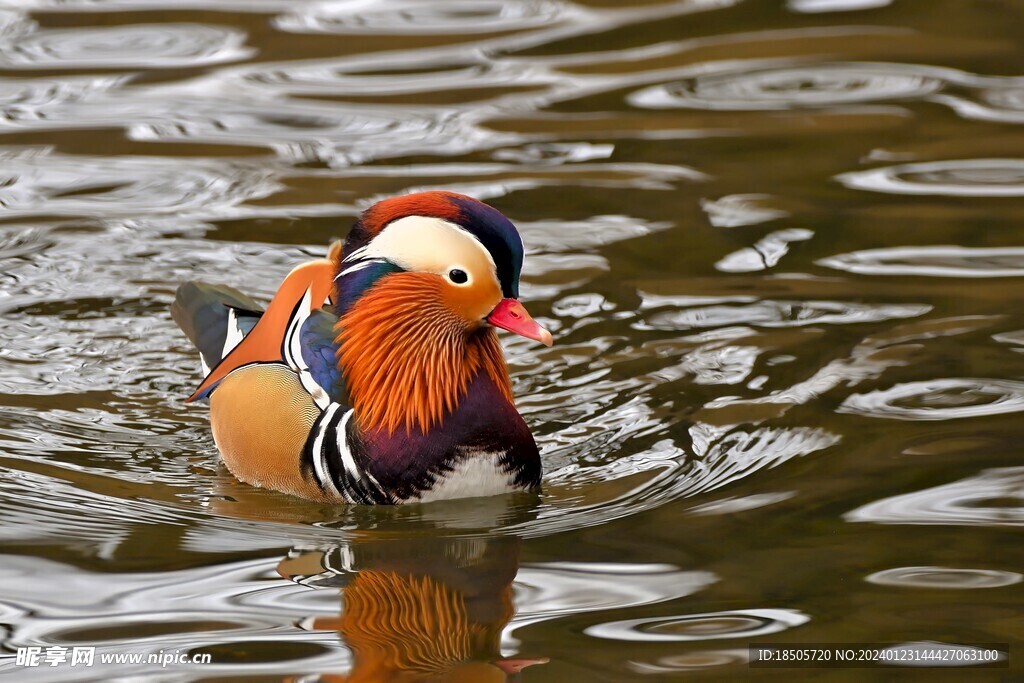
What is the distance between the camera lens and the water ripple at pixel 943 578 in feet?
16.0

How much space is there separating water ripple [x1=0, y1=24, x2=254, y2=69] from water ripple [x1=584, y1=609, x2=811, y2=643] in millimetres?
7383

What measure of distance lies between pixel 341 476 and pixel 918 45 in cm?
687

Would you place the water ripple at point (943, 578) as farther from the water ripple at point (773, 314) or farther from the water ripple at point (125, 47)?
the water ripple at point (125, 47)

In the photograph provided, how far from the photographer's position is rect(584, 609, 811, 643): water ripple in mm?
4539

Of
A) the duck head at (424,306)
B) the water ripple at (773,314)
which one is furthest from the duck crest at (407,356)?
the water ripple at (773,314)

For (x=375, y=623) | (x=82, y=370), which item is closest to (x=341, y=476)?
(x=375, y=623)

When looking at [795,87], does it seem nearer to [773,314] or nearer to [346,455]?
[773,314]

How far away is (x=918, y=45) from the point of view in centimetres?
1103

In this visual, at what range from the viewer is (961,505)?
5.49 m

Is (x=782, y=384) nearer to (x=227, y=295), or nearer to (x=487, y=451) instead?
(x=487, y=451)

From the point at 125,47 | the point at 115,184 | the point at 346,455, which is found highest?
the point at 125,47

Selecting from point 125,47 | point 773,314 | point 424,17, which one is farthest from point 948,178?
point 125,47

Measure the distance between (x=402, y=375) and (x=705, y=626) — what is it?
1.57m

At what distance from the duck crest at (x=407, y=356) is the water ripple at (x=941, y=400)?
1559 mm
